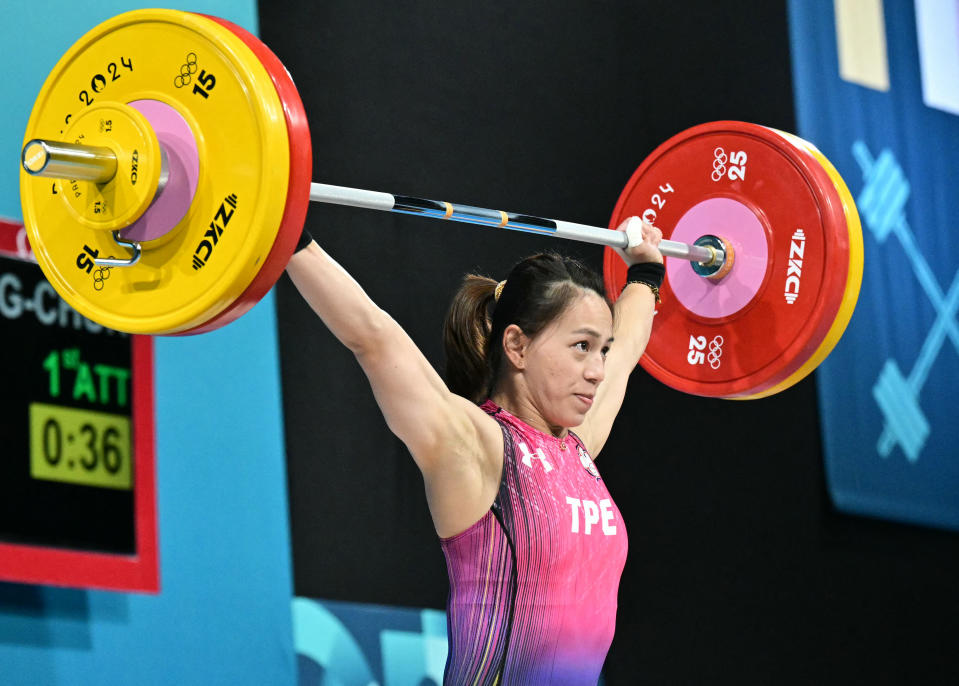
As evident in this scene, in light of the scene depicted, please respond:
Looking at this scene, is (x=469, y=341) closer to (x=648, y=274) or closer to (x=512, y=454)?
(x=512, y=454)

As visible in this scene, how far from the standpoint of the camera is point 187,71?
2.26 metres

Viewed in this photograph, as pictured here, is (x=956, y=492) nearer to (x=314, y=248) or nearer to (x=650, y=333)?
(x=650, y=333)

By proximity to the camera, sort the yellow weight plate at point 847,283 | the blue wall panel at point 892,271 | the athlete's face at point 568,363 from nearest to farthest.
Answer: the athlete's face at point 568,363 → the yellow weight plate at point 847,283 → the blue wall panel at point 892,271

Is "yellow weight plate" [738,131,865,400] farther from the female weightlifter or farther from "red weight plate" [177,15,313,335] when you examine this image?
"red weight plate" [177,15,313,335]

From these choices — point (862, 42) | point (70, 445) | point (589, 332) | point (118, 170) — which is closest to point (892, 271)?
point (862, 42)

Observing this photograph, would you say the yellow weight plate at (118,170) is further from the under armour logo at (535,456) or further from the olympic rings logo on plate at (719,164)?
the olympic rings logo on plate at (719,164)

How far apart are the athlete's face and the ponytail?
0.14 meters

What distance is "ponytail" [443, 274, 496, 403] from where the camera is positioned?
2820mm

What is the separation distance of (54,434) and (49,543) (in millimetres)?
246

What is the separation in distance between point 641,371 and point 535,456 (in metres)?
2.25

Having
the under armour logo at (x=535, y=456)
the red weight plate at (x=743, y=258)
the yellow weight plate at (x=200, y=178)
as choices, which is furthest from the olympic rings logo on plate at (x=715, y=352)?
the yellow weight plate at (x=200, y=178)

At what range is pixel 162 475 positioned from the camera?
333 cm

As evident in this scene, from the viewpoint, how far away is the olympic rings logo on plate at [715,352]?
333 cm

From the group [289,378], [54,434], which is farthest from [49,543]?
[289,378]
